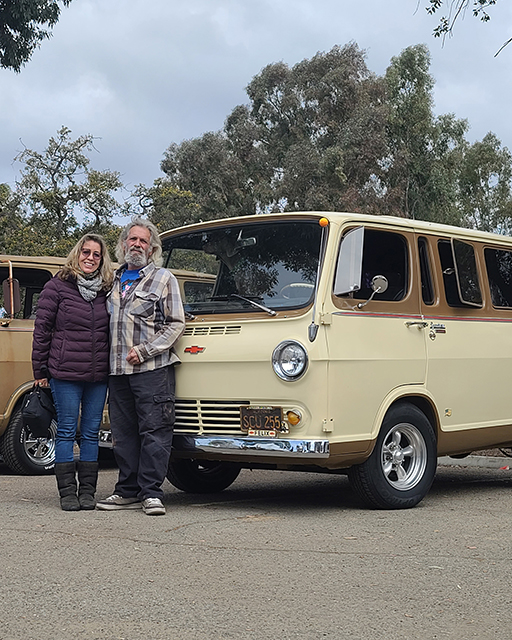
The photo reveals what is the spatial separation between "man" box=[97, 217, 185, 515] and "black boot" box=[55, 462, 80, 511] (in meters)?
0.21

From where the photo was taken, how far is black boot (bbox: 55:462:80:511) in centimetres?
739

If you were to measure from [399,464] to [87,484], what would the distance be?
244cm

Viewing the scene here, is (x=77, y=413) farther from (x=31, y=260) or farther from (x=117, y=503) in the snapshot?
(x=31, y=260)

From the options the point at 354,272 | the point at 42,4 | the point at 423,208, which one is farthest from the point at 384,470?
the point at 423,208

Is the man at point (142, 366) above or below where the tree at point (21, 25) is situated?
below

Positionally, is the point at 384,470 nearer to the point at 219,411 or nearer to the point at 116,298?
the point at 219,411

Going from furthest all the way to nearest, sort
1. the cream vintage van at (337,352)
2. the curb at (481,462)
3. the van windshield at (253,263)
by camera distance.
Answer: the curb at (481,462)
the van windshield at (253,263)
the cream vintage van at (337,352)

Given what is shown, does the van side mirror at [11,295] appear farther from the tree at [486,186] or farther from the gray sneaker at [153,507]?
the tree at [486,186]

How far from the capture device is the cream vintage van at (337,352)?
6.98 meters

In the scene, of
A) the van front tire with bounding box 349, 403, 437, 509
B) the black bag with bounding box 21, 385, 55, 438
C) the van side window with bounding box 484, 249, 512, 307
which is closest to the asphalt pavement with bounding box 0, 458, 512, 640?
the van front tire with bounding box 349, 403, 437, 509

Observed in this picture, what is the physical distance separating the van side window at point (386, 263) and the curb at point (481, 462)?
159 inches

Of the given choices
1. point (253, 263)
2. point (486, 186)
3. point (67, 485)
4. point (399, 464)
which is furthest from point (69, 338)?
point (486, 186)

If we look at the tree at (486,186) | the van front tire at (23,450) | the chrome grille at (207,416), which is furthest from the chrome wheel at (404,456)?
the tree at (486,186)

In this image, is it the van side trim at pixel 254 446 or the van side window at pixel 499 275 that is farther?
the van side window at pixel 499 275
